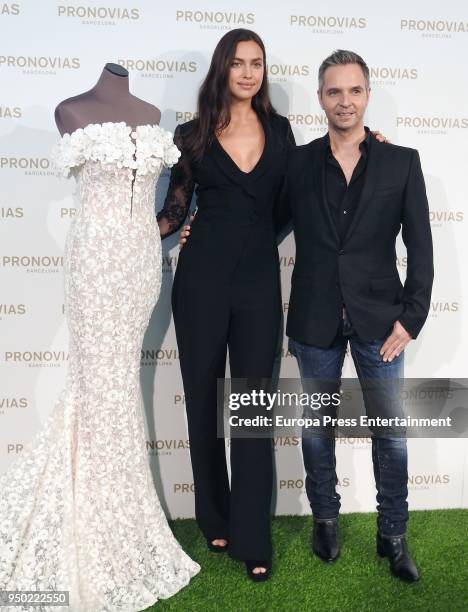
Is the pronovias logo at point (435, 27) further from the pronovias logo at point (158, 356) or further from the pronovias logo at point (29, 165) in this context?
the pronovias logo at point (158, 356)

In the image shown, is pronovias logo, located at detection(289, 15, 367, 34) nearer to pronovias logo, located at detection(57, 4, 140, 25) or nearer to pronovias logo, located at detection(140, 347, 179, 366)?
pronovias logo, located at detection(57, 4, 140, 25)

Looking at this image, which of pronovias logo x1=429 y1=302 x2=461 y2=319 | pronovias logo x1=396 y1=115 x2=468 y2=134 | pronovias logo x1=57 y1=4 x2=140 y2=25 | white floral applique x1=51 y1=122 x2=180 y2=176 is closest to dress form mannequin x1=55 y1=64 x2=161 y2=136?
white floral applique x1=51 y1=122 x2=180 y2=176

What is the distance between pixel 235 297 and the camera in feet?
8.39

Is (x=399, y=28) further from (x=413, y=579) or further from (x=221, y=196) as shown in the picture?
(x=413, y=579)

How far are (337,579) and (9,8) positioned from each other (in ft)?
9.08

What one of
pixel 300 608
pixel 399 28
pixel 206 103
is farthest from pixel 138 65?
pixel 300 608

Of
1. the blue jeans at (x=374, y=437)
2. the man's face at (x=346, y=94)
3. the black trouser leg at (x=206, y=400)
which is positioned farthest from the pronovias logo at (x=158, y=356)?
the man's face at (x=346, y=94)

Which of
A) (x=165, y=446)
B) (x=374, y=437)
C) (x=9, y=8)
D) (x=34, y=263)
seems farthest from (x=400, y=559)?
(x=9, y=8)

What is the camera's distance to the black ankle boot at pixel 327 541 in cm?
276

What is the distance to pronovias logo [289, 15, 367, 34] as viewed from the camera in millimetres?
3008

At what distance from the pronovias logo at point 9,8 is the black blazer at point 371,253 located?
4.92 feet

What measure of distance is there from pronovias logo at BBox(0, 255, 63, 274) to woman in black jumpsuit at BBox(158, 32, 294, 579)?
726mm

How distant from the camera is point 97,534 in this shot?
95.0 inches

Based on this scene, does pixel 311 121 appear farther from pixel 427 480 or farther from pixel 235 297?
pixel 427 480
